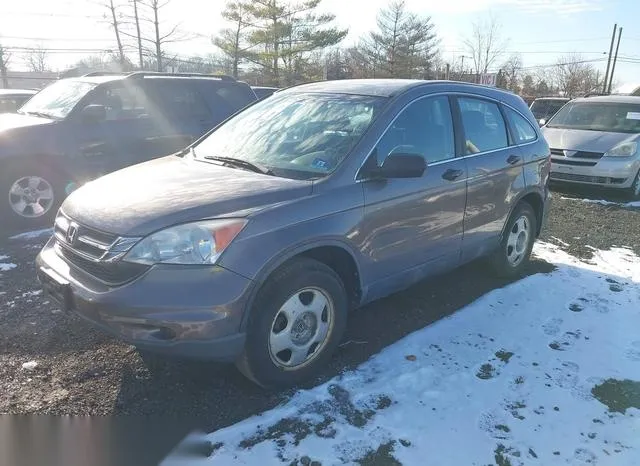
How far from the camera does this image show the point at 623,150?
9.22 metres

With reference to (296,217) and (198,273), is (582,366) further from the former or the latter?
(198,273)

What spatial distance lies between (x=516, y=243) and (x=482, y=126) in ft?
4.31

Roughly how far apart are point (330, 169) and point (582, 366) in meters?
2.19

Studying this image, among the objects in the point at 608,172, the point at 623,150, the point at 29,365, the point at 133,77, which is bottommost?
the point at 29,365

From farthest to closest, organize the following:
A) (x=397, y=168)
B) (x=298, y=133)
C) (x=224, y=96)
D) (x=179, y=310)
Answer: (x=224, y=96) → (x=298, y=133) → (x=397, y=168) → (x=179, y=310)

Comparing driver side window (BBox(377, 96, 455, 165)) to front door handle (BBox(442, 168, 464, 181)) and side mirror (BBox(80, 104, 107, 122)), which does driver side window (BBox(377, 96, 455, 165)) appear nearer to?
front door handle (BBox(442, 168, 464, 181))

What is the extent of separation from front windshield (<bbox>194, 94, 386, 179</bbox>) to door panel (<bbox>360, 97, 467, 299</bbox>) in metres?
0.25

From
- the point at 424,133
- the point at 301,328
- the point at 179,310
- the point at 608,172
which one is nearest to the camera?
the point at 179,310

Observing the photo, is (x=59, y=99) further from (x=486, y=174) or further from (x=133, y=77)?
(x=486, y=174)

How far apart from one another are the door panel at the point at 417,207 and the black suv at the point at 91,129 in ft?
14.5

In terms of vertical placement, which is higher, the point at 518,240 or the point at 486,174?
the point at 486,174

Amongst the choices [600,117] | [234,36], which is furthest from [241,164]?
[234,36]

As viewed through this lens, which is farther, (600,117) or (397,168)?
(600,117)

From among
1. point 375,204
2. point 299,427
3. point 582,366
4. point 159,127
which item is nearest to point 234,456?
point 299,427
